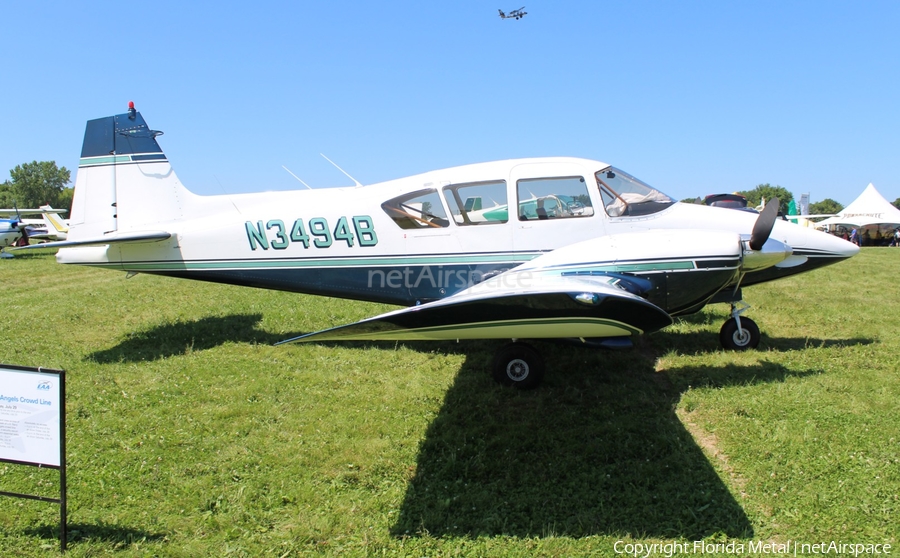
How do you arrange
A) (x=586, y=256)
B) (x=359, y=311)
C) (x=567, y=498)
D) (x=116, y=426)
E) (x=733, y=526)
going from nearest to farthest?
(x=733, y=526), (x=567, y=498), (x=116, y=426), (x=586, y=256), (x=359, y=311)

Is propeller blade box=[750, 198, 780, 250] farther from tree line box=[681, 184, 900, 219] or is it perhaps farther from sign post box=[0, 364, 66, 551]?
tree line box=[681, 184, 900, 219]

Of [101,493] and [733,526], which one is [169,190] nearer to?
[101,493]

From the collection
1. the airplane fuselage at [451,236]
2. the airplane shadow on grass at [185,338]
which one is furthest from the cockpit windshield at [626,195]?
the airplane shadow on grass at [185,338]

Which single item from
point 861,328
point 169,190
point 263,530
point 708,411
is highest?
point 169,190

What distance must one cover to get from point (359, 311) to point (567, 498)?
6.37 m

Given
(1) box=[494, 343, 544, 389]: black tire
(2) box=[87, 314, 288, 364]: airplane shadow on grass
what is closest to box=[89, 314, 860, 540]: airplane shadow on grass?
(1) box=[494, 343, 544, 389]: black tire

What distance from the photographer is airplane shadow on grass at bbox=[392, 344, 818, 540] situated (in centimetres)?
336

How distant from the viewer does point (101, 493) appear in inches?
146

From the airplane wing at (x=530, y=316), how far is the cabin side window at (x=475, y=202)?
6.63 feet

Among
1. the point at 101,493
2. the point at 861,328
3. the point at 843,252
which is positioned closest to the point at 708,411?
the point at 843,252

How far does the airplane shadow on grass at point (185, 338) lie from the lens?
6.86 metres

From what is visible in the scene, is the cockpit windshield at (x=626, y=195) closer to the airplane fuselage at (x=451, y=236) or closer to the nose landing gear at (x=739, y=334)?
the airplane fuselage at (x=451, y=236)

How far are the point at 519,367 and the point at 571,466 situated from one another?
→ 5.33ft

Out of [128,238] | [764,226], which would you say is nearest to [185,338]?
[128,238]
